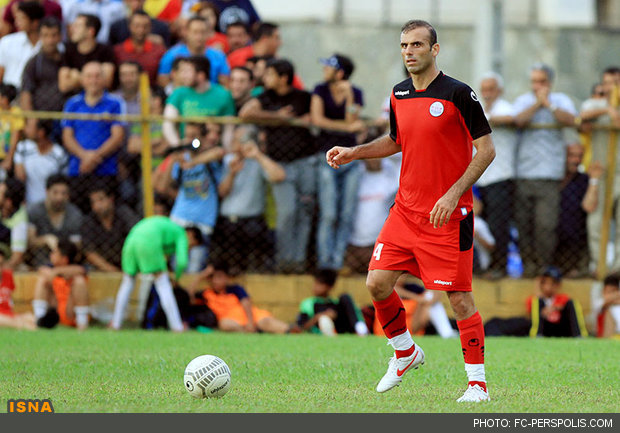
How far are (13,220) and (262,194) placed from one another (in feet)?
10.9

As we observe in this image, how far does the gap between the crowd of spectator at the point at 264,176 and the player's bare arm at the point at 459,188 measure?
693 cm

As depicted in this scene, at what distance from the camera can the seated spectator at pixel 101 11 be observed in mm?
15203

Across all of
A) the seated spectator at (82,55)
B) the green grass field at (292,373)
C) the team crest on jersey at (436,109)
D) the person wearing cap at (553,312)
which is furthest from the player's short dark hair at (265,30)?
the team crest on jersey at (436,109)

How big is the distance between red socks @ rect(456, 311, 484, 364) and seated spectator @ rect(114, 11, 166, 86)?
884 centimetres

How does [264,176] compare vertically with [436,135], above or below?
below

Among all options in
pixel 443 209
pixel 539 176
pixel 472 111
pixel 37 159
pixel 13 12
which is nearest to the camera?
pixel 443 209

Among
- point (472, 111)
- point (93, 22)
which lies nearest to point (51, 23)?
point (93, 22)

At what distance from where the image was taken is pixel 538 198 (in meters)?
13.7

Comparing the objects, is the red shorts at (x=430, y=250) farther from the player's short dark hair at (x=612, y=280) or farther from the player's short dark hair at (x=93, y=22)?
the player's short dark hair at (x=93, y=22)

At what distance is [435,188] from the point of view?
6.90 meters

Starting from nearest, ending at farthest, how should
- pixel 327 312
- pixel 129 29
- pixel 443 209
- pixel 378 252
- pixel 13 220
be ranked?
1. pixel 443 209
2. pixel 378 252
3. pixel 327 312
4. pixel 13 220
5. pixel 129 29

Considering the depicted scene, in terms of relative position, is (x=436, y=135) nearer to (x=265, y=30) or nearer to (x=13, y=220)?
(x=265, y=30)
